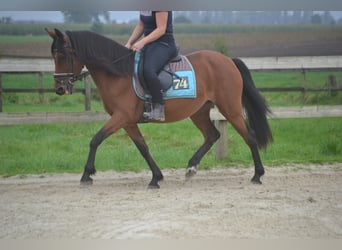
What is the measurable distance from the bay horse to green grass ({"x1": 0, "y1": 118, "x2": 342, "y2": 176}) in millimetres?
1033

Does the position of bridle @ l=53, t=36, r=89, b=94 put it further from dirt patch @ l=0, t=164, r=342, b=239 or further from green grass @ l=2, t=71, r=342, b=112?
green grass @ l=2, t=71, r=342, b=112

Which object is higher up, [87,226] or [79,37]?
[79,37]

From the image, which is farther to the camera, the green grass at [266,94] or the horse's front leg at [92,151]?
the green grass at [266,94]

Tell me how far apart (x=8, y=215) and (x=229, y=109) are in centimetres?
292

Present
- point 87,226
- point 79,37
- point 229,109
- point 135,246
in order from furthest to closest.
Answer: point 229,109, point 79,37, point 87,226, point 135,246

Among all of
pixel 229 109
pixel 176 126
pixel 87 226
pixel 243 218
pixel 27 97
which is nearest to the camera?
pixel 87 226

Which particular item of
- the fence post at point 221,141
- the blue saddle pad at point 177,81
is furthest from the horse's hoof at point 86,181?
the fence post at point 221,141

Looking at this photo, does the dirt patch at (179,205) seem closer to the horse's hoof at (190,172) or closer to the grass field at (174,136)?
the horse's hoof at (190,172)

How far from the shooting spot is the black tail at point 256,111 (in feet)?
20.7

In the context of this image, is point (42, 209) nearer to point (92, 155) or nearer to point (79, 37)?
point (92, 155)

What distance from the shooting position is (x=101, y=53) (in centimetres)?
560

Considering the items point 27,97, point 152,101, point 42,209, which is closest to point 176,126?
point 27,97

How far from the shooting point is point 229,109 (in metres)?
6.11

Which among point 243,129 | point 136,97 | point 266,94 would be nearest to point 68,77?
point 136,97
